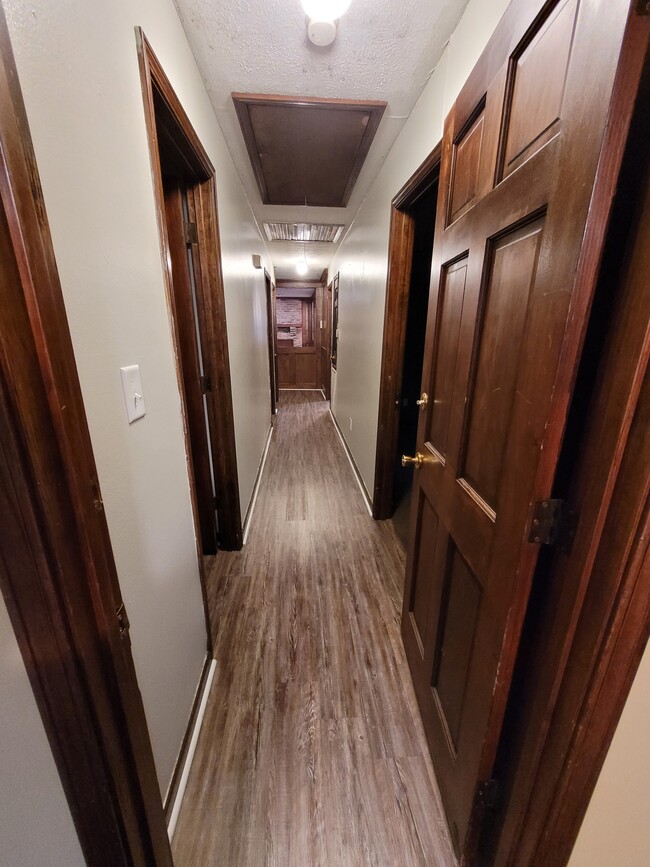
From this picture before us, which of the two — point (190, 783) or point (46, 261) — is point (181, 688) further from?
point (46, 261)

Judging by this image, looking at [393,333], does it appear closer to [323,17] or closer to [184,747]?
[323,17]

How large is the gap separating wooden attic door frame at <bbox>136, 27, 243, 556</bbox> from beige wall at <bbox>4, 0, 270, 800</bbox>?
0.06 metres

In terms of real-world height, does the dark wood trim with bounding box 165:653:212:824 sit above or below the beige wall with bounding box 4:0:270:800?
below

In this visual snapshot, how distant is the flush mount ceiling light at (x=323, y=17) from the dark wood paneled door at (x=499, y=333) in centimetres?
56

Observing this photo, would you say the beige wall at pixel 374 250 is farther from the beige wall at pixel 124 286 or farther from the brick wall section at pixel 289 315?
the brick wall section at pixel 289 315

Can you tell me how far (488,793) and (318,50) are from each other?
2.53 metres

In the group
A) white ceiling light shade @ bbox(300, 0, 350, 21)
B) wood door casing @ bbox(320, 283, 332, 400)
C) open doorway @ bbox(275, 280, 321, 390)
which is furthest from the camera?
open doorway @ bbox(275, 280, 321, 390)

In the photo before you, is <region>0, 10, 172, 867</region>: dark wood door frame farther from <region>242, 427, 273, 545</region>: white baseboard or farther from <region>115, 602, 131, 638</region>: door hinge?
<region>242, 427, 273, 545</region>: white baseboard

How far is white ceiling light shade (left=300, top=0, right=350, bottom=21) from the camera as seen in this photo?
107 centimetres

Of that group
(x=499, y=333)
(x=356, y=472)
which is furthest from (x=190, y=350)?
(x=356, y=472)

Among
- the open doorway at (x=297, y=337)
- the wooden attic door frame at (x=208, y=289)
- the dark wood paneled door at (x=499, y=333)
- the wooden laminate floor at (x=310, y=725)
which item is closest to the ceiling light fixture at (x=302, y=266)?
the open doorway at (x=297, y=337)

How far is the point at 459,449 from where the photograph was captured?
0.93 meters

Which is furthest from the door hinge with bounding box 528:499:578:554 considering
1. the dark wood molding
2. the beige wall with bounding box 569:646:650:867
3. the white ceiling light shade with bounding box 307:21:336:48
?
the white ceiling light shade with bounding box 307:21:336:48

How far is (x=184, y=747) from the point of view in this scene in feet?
3.57
